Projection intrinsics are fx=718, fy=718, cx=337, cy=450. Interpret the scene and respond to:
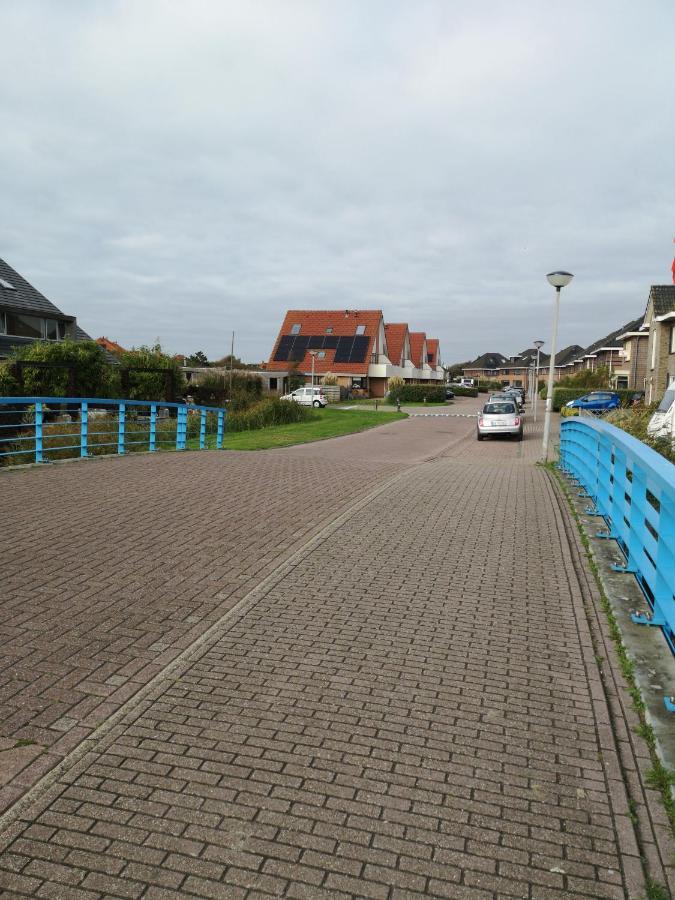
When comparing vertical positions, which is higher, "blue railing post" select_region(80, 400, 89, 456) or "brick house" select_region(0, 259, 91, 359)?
"brick house" select_region(0, 259, 91, 359)

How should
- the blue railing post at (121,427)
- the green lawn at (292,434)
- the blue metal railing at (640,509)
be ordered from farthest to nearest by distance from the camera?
the green lawn at (292,434) < the blue railing post at (121,427) < the blue metal railing at (640,509)

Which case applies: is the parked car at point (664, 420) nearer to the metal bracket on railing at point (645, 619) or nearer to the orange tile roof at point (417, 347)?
the metal bracket on railing at point (645, 619)

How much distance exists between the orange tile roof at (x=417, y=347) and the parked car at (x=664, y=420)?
7344cm

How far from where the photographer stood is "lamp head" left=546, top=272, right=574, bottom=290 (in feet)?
54.1

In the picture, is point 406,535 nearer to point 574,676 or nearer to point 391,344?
point 574,676

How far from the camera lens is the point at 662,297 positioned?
41625mm

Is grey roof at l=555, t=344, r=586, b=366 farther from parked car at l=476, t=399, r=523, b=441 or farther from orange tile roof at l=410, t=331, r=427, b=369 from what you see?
parked car at l=476, t=399, r=523, b=441

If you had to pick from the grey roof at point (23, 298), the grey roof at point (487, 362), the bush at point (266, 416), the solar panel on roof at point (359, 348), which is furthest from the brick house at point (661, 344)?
the grey roof at point (487, 362)

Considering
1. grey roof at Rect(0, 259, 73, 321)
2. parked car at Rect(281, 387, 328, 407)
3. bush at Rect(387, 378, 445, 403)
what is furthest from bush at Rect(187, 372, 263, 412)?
bush at Rect(387, 378, 445, 403)

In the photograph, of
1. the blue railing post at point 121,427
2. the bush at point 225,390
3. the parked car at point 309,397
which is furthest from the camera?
the parked car at point 309,397

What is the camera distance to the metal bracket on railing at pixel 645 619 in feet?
17.2

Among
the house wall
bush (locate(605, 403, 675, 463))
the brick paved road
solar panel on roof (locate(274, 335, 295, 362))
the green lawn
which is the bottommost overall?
the brick paved road

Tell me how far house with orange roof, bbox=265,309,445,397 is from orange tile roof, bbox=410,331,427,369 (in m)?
16.7

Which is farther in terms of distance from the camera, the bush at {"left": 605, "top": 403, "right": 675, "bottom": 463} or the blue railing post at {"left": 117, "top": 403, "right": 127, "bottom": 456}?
the blue railing post at {"left": 117, "top": 403, "right": 127, "bottom": 456}
